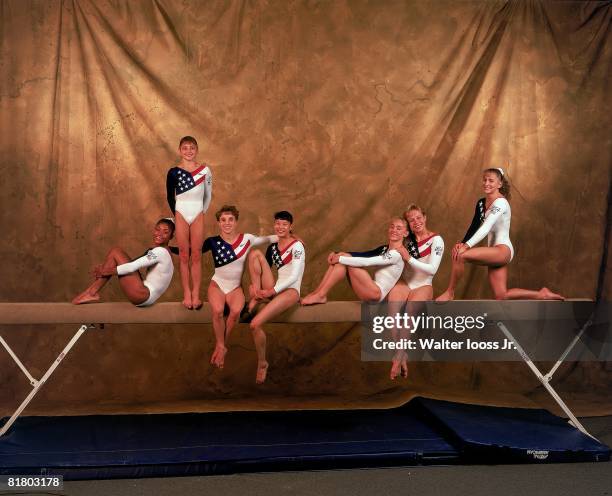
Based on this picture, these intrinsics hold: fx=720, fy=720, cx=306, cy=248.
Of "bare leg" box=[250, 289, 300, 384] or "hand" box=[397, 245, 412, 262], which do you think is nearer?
"bare leg" box=[250, 289, 300, 384]

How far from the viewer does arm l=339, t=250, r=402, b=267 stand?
15.4 feet

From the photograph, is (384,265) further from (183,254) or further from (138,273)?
(138,273)

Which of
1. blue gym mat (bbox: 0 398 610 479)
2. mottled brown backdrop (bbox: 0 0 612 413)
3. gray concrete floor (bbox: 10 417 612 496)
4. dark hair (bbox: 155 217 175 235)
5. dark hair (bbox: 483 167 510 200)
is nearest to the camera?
gray concrete floor (bbox: 10 417 612 496)

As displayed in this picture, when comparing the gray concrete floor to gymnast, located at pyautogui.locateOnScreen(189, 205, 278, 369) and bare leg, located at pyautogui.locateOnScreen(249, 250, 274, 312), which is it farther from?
bare leg, located at pyautogui.locateOnScreen(249, 250, 274, 312)

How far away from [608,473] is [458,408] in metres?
1.27

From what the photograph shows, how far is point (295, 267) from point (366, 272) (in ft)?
1.54

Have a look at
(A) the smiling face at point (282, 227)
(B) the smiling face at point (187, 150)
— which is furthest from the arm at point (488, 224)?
(B) the smiling face at point (187, 150)

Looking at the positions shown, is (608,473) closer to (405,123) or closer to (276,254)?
(276,254)

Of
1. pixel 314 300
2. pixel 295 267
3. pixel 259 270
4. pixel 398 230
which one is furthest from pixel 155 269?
pixel 398 230

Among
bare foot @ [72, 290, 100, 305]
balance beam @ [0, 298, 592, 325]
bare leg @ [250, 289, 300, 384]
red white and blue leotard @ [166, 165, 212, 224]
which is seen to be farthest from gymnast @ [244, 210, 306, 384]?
bare foot @ [72, 290, 100, 305]

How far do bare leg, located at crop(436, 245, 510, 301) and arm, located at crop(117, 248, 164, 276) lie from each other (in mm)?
1906

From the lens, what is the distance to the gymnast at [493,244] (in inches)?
189

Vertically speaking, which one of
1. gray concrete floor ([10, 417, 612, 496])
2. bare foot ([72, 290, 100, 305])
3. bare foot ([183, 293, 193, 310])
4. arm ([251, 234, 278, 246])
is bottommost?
gray concrete floor ([10, 417, 612, 496])

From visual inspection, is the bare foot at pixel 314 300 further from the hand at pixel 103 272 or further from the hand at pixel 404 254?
the hand at pixel 103 272
